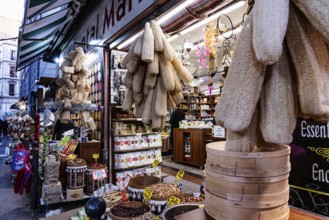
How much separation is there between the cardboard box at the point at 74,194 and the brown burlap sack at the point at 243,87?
4.16 m

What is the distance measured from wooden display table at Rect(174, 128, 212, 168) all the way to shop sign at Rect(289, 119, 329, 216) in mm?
5331

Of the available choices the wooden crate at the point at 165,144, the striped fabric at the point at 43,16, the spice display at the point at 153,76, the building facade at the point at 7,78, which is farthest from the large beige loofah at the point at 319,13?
the building facade at the point at 7,78

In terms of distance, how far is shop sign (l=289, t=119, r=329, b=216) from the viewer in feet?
5.03

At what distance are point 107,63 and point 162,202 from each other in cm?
360

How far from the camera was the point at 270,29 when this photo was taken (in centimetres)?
64

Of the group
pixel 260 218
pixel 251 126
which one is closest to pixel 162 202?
pixel 260 218

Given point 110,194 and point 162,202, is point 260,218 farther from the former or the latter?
point 110,194

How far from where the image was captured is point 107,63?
186 inches

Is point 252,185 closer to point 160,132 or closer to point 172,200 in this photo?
point 172,200

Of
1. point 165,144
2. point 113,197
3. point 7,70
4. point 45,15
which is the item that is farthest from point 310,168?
point 7,70

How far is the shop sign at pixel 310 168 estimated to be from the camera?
1532mm

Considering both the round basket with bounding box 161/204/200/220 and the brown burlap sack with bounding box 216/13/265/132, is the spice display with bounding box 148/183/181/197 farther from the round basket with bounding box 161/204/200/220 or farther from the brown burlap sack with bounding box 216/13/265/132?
the brown burlap sack with bounding box 216/13/265/132

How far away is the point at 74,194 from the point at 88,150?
0.87 meters

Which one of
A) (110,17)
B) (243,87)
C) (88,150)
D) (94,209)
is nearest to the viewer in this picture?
(243,87)
